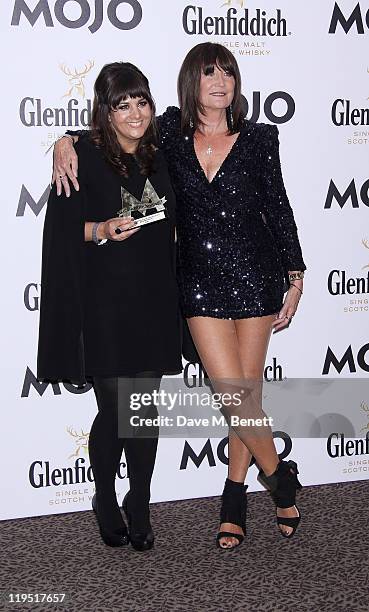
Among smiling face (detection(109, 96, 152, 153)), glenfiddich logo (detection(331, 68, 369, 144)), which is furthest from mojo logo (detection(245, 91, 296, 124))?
smiling face (detection(109, 96, 152, 153))

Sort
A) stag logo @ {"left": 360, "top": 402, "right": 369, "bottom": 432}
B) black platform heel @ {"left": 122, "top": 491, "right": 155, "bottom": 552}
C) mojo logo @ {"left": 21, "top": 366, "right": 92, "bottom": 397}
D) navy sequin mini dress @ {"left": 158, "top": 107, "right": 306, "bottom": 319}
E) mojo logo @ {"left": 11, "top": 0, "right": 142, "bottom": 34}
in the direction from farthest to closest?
stag logo @ {"left": 360, "top": 402, "right": 369, "bottom": 432}
mojo logo @ {"left": 21, "top": 366, "right": 92, "bottom": 397}
mojo logo @ {"left": 11, "top": 0, "right": 142, "bottom": 34}
black platform heel @ {"left": 122, "top": 491, "right": 155, "bottom": 552}
navy sequin mini dress @ {"left": 158, "top": 107, "right": 306, "bottom": 319}

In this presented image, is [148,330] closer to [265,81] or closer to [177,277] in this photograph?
[177,277]

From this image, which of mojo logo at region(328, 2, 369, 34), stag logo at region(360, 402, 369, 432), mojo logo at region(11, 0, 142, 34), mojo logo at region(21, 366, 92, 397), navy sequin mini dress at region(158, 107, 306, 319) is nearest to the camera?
navy sequin mini dress at region(158, 107, 306, 319)

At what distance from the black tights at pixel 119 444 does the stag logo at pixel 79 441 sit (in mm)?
475

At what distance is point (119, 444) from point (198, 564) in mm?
537

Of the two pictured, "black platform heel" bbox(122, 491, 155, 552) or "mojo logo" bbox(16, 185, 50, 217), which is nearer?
"black platform heel" bbox(122, 491, 155, 552)

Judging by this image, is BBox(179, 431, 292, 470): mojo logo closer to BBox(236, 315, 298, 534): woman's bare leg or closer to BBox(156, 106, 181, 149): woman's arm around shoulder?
BBox(236, 315, 298, 534): woman's bare leg

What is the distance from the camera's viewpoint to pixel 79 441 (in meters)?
3.56

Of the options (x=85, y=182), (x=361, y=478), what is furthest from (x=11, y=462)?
(x=361, y=478)

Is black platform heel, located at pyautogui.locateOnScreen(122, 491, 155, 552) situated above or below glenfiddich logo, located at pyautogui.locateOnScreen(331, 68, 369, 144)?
below

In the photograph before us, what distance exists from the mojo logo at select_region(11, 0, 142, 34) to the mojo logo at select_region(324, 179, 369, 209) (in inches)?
45.1

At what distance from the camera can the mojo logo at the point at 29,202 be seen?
10.9 feet

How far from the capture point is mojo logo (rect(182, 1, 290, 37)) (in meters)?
3.39

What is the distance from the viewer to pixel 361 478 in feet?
12.7
